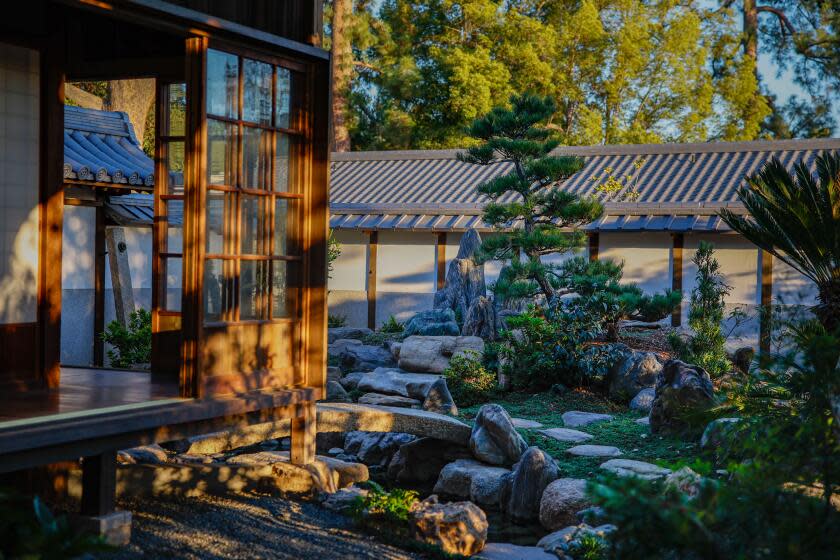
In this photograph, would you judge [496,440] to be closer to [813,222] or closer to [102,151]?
[813,222]

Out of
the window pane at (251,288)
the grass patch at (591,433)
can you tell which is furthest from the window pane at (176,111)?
the grass patch at (591,433)

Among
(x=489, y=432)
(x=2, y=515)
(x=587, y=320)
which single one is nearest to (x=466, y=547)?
(x=489, y=432)

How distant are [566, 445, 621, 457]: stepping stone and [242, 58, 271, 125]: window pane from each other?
4.32 m

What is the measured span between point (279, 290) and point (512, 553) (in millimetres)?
2428

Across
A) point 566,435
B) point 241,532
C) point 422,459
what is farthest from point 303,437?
point 566,435

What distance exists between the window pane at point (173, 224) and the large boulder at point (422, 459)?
3.22 meters

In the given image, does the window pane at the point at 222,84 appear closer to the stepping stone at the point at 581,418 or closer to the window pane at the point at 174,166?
the window pane at the point at 174,166

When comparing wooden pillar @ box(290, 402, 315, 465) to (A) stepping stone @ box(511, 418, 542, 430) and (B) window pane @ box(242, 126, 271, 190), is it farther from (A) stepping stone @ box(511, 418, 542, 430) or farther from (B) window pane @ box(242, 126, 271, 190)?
(A) stepping stone @ box(511, 418, 542, 430)

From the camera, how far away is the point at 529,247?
40.7 feet

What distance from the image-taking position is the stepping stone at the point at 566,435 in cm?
966

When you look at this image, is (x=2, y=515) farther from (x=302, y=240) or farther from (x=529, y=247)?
(x=529, y=247)

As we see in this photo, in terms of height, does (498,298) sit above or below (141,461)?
above

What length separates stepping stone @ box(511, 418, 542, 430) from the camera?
10125 millimetres

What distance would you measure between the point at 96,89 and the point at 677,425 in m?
18.5
